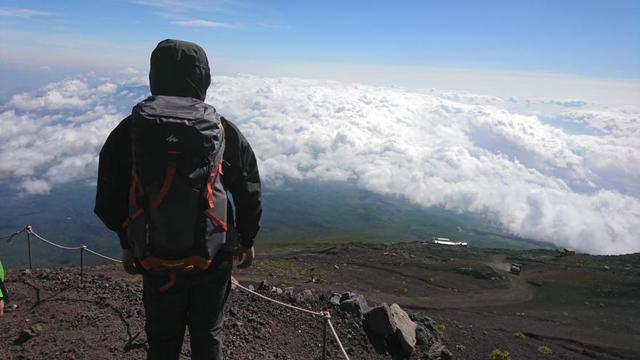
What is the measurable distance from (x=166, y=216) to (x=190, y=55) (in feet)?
3.85

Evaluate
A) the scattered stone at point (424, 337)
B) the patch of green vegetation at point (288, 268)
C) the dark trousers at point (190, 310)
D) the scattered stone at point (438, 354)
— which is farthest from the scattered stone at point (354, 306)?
the patch of green vegetation at point (288, 268)

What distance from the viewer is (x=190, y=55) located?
10.7ft

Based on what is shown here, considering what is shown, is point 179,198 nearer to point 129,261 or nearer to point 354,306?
point 129,261

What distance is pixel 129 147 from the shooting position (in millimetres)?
3320

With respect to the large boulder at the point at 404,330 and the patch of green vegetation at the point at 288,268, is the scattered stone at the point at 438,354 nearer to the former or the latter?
the large boulder at the point at 404,330

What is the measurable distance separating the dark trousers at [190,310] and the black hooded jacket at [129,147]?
0.50 meters

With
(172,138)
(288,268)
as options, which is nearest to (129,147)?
(172,138)

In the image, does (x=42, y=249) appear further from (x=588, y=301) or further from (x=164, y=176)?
(x=164, y=176)

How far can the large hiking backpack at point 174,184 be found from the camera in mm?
3008

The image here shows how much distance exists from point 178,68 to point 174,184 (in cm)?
88

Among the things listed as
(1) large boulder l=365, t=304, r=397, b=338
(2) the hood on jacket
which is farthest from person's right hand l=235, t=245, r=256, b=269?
(1) large boulder l=365, t=304, r=397, b=338

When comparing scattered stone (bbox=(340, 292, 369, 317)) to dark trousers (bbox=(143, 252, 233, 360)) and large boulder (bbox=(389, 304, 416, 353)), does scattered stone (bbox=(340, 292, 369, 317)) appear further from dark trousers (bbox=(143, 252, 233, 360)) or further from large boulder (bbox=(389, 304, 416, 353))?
dark trousers (bbox=(143, 252, 233, 360))

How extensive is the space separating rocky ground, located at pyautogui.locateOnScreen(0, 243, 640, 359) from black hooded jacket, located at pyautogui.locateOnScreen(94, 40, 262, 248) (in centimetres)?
406

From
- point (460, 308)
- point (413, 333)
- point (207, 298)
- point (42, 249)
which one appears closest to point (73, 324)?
point (207, 298)
